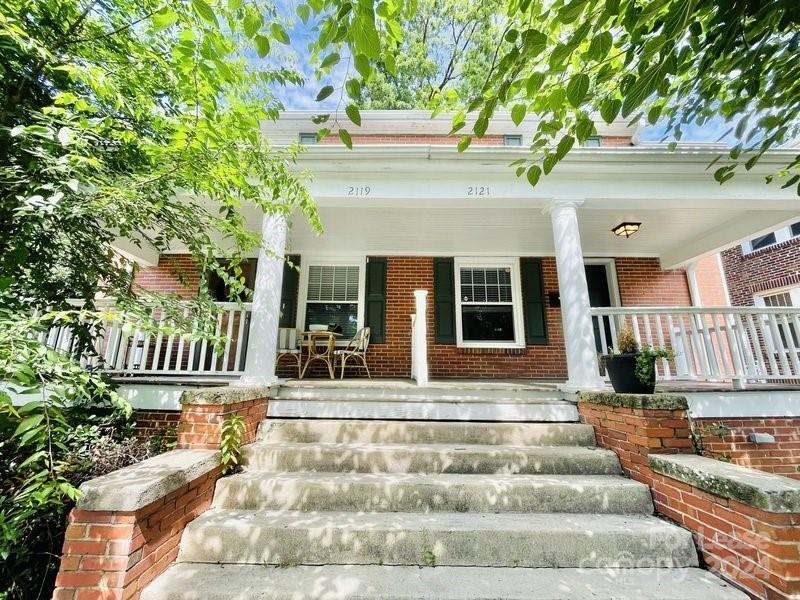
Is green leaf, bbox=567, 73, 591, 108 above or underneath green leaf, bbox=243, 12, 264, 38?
underneath

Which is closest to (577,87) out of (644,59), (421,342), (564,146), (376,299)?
(564,146)

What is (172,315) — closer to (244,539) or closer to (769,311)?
(244,539)

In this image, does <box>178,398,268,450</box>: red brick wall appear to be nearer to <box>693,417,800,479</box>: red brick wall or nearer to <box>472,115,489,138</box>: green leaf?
<box>472,115,489,138</box>: green leaf

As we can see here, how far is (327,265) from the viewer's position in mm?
6660

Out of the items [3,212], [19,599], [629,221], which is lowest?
[19,599]

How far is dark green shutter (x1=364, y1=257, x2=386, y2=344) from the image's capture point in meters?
6.28

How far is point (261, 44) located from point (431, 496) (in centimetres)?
275

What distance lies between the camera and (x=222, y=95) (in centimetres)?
252

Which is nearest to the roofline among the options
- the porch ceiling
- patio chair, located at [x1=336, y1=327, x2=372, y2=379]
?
the porch ceiling

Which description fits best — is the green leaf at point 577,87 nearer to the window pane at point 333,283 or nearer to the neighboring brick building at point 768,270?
the window pane at point 333,283

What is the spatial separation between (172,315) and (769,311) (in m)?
6.22

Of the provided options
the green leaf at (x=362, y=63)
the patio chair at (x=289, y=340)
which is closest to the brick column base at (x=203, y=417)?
the green leaf at (x=362, y=63)

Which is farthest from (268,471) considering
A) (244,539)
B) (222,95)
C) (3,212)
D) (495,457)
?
(222,95)

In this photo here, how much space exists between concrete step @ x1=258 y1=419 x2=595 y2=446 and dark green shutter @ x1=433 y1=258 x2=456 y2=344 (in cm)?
312
